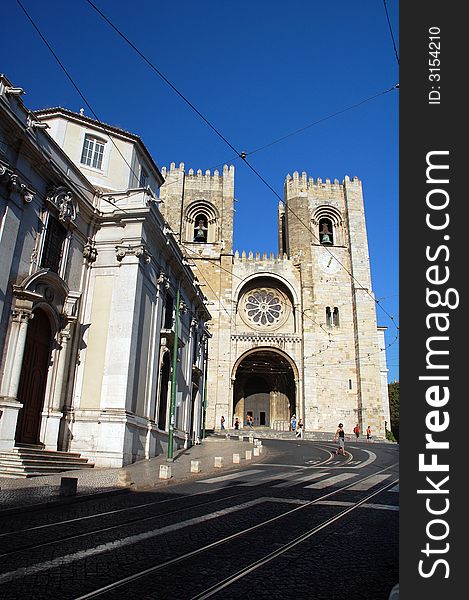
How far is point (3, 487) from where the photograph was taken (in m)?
8.85

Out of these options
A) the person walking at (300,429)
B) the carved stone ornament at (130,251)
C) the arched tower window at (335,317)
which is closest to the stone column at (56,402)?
the carved stone ornament at (130,251)

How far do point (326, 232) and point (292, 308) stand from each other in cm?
862

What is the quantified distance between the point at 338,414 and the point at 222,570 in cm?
3800

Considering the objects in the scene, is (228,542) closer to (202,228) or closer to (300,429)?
(300,429)

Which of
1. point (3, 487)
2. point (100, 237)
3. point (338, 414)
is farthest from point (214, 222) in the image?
point (3, 487)

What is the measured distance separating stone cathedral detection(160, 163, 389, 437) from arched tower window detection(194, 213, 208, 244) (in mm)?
103

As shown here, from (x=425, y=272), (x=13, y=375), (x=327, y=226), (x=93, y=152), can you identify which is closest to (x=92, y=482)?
(x=13, y=375)

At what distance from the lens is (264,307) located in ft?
150

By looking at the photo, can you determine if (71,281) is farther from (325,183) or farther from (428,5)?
(325,183)

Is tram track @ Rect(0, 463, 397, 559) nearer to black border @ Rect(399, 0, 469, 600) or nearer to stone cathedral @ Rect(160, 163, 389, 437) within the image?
black border @ Rect(399, 0, 469, 600)

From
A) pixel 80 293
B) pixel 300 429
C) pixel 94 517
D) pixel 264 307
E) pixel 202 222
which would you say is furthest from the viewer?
pixel 202 222

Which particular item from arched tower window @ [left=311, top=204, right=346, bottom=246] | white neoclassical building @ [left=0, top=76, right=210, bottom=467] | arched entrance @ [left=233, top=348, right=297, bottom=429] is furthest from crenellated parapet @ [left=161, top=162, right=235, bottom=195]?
white neoclassical building @ [left=0, top=76, right=210, bottom=467]

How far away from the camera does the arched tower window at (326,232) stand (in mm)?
46812

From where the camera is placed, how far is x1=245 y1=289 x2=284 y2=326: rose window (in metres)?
45.2
